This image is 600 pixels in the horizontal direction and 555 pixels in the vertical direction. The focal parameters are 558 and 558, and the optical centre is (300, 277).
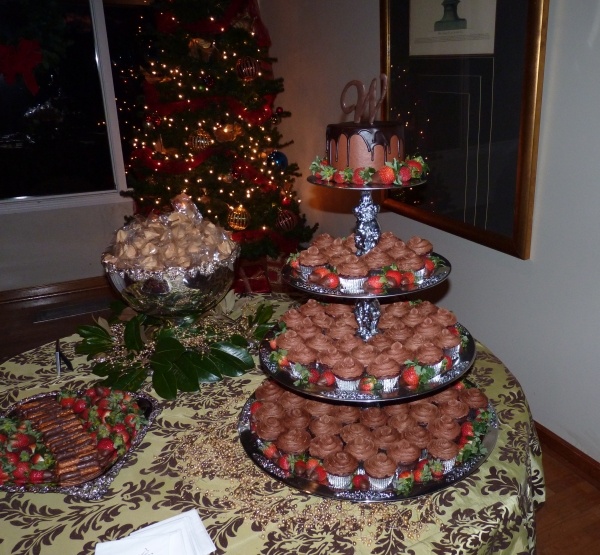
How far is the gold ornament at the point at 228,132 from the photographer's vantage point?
13.6ft

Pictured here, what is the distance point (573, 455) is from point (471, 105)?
176 centimetres

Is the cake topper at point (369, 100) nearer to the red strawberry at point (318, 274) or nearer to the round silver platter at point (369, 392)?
the red strawberry at point (318, 274)

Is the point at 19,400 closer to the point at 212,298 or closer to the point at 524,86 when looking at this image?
the point at 212,298

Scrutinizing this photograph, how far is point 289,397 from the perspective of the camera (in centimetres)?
173

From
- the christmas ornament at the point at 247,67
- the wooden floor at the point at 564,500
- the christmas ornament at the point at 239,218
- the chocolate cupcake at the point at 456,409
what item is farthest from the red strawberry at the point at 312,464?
the christmas ornament at the point at 247,67

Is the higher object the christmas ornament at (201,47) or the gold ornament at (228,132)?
the christmas ornament at (201,47)

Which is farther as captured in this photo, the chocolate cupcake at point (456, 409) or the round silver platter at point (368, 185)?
the chocolate cupcake at point (456, 409)

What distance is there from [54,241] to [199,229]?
3.68m

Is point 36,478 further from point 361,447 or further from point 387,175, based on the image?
point 387,175

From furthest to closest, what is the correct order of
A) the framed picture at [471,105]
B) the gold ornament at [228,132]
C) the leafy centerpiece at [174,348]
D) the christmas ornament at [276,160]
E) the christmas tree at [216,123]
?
the christmas ornament at [276,160]
the gold ornament at [228,132]
the christmas tree at [216,123]
the framed picture at [471,105]
the leafy centerpiece at [174,348]

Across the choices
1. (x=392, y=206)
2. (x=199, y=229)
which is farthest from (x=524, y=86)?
(x=199, y=229)

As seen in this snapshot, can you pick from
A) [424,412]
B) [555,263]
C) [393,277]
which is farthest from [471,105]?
[424,412]

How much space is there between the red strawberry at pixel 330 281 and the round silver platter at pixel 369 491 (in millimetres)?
499

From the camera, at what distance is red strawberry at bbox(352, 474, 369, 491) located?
1.42m
